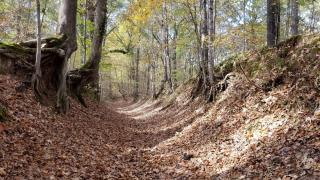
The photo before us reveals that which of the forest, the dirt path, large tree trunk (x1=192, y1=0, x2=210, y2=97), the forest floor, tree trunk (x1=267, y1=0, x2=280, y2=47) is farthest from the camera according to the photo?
large tree trunk (x1=192, y1=0, x2=210, y2=97)

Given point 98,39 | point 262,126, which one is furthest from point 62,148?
point 98,39

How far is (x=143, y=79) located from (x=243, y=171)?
6387 centimetres

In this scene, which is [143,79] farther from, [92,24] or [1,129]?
[1,129]

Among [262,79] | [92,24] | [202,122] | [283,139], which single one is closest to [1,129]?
[283,139]

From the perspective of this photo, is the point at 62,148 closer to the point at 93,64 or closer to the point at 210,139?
the point at 210,139

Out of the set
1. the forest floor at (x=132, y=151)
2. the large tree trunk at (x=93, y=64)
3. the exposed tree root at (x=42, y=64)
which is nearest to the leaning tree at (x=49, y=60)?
the exposed tree root at (x=42, y=64)

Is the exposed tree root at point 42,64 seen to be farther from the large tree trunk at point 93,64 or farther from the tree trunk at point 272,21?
the tree trunk at point 272,21

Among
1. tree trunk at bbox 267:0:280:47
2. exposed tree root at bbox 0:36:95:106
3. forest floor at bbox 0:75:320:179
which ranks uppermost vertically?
tree trunk at bbox 267:0:280:47

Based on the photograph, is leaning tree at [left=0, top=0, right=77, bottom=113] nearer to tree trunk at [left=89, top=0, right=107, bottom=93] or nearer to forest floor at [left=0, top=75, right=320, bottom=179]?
forest floor at [left=0, top=75, right=320, bottom=179]

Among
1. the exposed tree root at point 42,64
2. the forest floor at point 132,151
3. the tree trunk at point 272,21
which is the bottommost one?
the forest floor at point 132,151

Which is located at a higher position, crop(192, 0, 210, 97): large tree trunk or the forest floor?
crop(192, 0, 210, 97): large tree trunk

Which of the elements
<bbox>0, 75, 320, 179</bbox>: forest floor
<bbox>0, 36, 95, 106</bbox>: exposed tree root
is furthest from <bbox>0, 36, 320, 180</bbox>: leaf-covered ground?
<bbox>0, 36, 95, 106</bbox>: exposed tree root

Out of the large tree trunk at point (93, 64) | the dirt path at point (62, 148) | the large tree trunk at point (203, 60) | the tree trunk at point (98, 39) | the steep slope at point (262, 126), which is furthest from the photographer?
the tree trunk at point (98, 39)

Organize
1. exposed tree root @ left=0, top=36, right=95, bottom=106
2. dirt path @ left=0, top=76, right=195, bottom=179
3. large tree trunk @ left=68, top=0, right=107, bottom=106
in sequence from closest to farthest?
dirt path @ left=0, top=76, right=195, bottom=179
exposed tree root @ left=0, top=36, right=95, bottom=106
large tree trunk @ left=68, top=0, right=107, bottom=106
